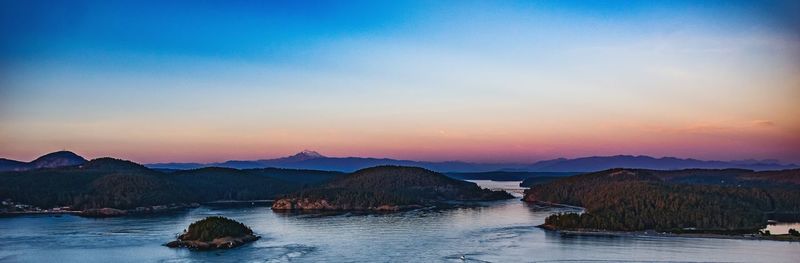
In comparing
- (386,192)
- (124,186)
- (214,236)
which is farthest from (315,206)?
(214,236)

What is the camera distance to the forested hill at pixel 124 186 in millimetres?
77812

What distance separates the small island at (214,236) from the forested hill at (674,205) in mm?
22161

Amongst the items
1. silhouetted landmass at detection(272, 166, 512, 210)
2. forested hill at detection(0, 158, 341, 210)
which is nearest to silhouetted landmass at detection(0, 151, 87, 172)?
forested hill at detection(0, 158, 341, 210)

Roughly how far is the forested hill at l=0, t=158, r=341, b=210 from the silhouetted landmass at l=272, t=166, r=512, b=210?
13632mm

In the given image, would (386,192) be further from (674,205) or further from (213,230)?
(213,230)

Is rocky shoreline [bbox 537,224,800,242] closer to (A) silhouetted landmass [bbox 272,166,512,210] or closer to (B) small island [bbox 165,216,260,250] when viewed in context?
(B) small island [bbox 165,216,260,250]

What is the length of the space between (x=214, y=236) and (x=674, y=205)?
33.8 metres

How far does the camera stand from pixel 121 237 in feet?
157

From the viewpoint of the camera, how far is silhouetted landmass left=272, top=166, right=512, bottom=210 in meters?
78.8

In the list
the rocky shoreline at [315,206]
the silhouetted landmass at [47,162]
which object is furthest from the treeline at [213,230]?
the silhouetted landmass at [47,162]

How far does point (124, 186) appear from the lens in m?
83.4

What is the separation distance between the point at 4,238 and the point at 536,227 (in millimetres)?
37119

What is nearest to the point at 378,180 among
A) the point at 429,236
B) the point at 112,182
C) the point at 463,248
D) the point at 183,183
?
the point at 183,183

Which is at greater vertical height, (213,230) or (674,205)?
(674,205)
